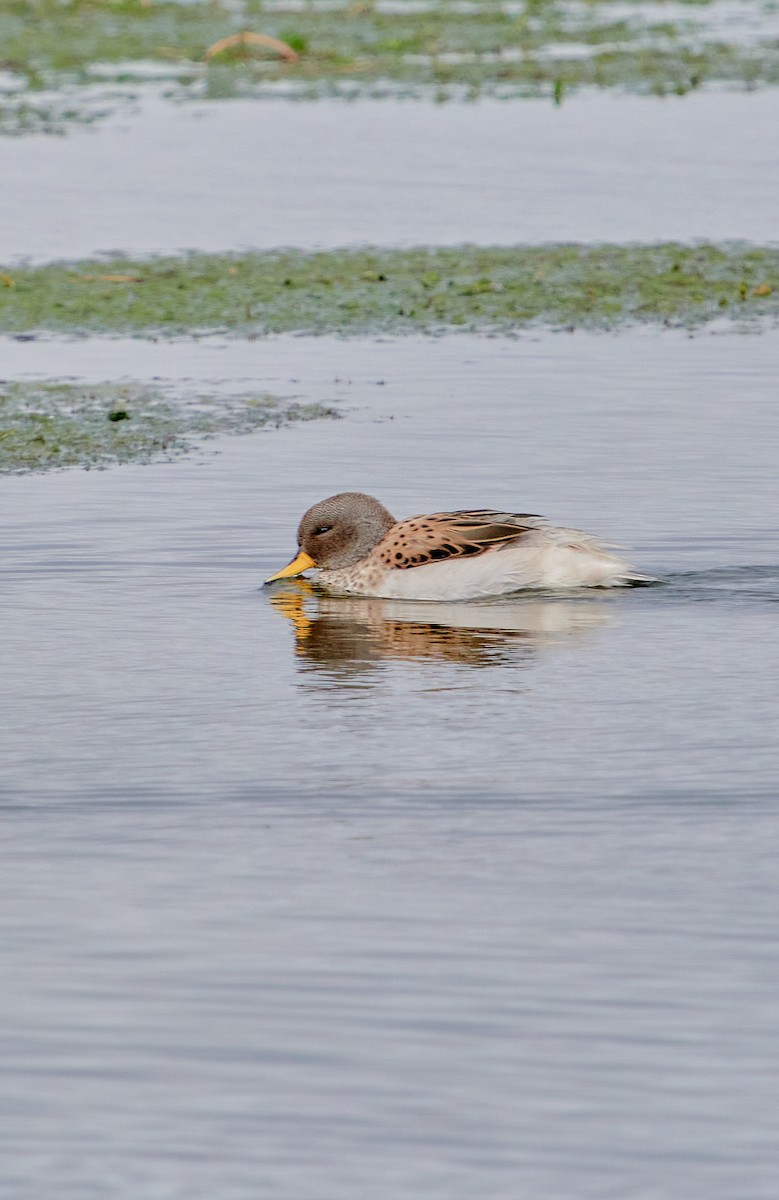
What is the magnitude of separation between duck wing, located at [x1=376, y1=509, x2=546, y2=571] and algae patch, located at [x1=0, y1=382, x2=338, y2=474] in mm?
2659

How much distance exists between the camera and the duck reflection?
8469mm

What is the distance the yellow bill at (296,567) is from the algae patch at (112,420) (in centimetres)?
237

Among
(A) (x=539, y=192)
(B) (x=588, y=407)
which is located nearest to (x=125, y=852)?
(B) (x=588, y=407)

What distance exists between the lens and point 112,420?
1274 centimetres

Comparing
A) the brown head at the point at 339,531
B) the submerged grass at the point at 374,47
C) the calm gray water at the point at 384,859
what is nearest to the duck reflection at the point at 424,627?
the calm gray water at the point at 384,859

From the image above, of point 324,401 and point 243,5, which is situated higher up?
point 243,5

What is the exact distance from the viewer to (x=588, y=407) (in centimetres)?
1279

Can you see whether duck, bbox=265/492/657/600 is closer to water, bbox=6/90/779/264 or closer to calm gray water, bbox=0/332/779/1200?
calm gray water, bbox=0/332/779/1200

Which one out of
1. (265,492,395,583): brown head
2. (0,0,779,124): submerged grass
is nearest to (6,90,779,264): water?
(0,0,779,124): submerged grass

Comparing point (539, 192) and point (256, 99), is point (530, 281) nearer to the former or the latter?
point (539, 192)

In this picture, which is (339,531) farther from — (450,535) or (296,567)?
(450,535)

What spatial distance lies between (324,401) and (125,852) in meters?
7.38

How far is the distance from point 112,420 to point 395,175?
30.8 ft

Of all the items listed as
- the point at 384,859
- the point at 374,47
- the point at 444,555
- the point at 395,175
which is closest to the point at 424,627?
the point at 444,555
